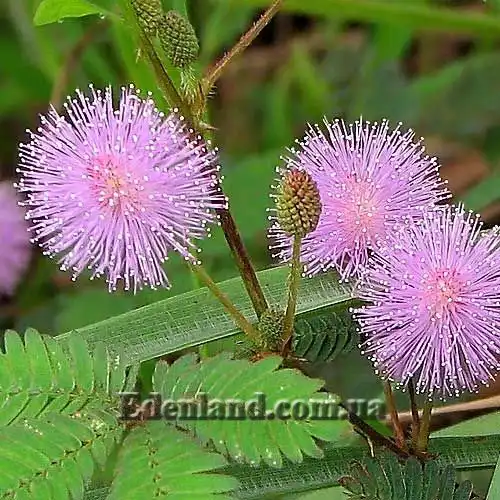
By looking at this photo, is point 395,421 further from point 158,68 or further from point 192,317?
point 158,68

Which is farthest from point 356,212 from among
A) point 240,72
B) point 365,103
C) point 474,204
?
point 240,72

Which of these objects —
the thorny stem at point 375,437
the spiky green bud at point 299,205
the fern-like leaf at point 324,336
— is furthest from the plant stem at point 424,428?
the spiky green bud at point 299,205

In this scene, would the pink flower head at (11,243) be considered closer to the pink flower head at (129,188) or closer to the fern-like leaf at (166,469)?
the pink flower head at (129,188)

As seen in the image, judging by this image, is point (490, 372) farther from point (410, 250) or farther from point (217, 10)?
point (217, 10)

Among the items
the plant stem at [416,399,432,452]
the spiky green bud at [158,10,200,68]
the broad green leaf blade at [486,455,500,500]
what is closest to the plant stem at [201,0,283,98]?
the spiky green bud at [158,10,200,68]

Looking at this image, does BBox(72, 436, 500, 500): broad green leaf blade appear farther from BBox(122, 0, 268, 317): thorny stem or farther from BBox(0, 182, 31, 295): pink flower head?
BBox(0, 182, 31, 295): pink flower head

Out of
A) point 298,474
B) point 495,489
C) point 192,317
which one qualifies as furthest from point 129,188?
point 495,489
